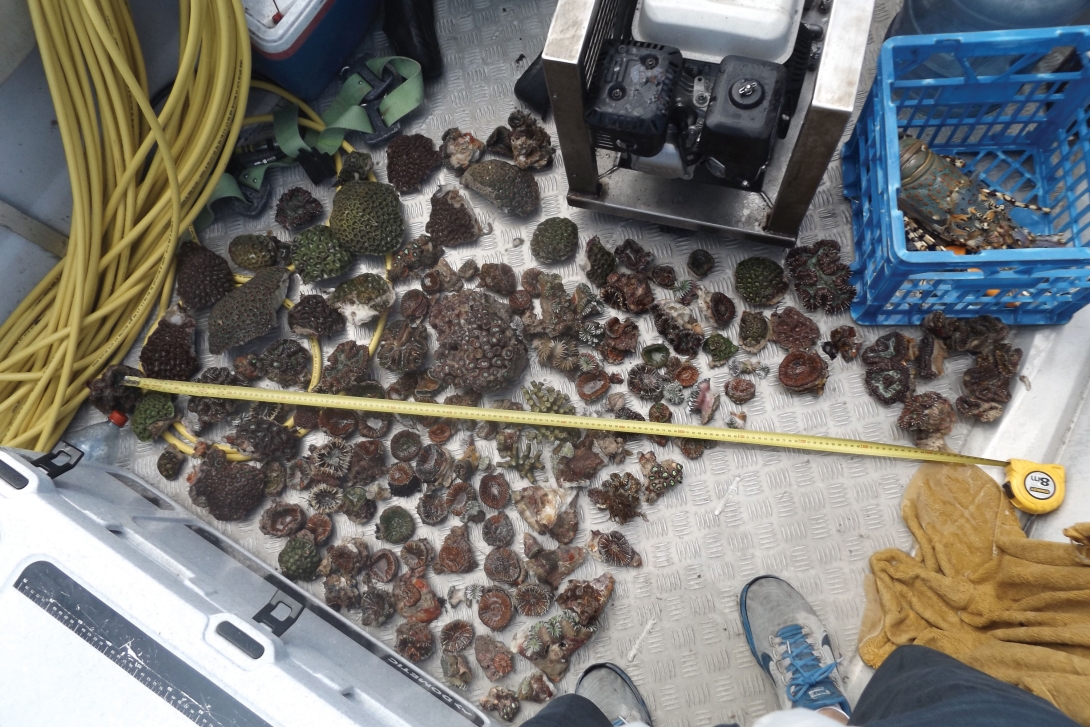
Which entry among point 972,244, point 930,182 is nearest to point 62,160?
point 930,182

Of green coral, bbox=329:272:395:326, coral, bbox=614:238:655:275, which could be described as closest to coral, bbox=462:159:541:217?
coral, bbox=614:238:655:275

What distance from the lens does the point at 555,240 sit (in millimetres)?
2309

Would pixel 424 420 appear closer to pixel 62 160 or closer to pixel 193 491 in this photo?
pixel 193 491

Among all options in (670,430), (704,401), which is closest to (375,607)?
(670,430)

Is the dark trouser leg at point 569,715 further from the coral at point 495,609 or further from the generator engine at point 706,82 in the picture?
the generator engine at point 706,82

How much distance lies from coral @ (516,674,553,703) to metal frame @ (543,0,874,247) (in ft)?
4.92

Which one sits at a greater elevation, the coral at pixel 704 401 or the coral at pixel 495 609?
the coral at pixel 704 401

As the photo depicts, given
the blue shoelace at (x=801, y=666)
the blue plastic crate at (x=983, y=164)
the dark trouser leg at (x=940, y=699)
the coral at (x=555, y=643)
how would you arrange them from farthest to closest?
the coral at (x=555, y=643), the blue shoelace at (x=801, y=666), the blue plastic crate at (x=983, y=164), the dark trouser leg at (x=940, y=699)

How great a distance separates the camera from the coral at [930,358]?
7.02ft

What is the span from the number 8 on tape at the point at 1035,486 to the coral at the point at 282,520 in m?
2.21

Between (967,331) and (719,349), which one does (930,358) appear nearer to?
(967,331)

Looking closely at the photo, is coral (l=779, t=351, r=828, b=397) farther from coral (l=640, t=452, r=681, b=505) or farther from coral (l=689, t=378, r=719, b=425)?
coral (l=640, t=452, r=681, b=505)

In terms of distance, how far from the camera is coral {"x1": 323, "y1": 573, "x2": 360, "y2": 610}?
2.17 m

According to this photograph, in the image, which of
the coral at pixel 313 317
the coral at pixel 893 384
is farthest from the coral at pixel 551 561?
the coral at pixel 893 384
